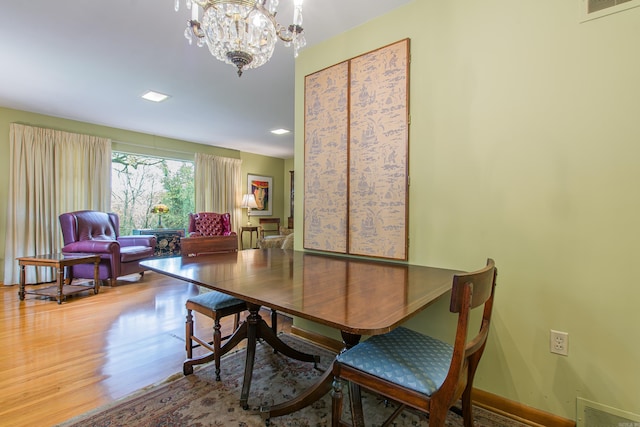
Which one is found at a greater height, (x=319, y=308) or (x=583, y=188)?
(x=583, y=188)

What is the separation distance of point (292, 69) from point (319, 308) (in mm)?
2568

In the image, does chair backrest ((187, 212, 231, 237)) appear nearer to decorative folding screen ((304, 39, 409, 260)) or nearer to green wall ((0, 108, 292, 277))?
green wall ((0, 108, 292, 277))

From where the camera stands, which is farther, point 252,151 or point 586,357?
point 252,151

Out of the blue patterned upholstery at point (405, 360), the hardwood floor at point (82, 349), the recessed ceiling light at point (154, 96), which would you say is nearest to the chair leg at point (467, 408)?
the blue patterned upholstery at point (405, 360)

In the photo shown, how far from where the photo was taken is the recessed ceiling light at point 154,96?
347 cm

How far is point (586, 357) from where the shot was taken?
133cm

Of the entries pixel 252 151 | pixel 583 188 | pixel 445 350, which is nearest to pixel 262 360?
pixel 445 350

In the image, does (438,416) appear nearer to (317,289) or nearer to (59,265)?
(317,289)

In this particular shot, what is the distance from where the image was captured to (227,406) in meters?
1.56

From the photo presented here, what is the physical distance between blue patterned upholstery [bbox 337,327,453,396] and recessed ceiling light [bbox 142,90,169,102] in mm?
3677

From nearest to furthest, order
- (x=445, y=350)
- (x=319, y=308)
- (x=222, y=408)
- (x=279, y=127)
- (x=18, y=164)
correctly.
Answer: (x=319, y=308), (x=445, y=350), (x=222, y=408), (x=18, y=164), (x=279, y=127)

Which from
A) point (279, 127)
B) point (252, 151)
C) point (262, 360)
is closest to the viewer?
point (262, 360)

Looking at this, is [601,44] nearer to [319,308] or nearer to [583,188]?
[583,188]


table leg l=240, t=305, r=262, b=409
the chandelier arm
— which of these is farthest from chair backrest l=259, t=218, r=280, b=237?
the chandelier arm
